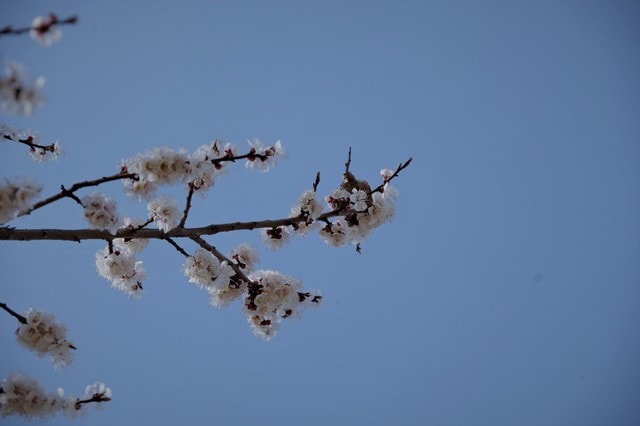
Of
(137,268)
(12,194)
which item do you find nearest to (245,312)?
(137,268)

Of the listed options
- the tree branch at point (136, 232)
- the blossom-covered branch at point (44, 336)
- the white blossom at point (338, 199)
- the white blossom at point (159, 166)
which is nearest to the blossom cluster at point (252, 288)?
the tree branch at point (136, 232)

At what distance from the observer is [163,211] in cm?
409

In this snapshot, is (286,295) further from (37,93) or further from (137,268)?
(37,93)

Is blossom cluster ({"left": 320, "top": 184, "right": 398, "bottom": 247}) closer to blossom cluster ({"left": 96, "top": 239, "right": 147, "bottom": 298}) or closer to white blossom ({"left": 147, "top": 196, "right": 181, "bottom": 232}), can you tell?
white blossom ({"left": 147, "top": 196, "right": 181, "bottom": 232})

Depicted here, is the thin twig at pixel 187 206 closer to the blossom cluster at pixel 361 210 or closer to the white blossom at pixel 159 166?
the white blossom at pixel 159 166

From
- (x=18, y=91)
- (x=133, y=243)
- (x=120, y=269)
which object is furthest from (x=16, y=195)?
(x=133, y=243)

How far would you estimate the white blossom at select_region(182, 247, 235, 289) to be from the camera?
15.1ft

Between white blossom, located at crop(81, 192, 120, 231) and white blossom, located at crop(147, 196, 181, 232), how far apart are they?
0.42m

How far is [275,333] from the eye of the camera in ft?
16.5

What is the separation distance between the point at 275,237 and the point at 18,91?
288 cm

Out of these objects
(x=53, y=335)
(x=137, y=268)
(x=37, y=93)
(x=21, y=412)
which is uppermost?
(x=137, y=268)

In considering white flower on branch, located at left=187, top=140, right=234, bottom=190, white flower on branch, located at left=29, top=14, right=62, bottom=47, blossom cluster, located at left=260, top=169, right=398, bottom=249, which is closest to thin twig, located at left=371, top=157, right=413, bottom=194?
blossom cluster, located at left=260, top=169, right=398, bottom=249

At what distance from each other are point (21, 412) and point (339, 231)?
10.7 feet

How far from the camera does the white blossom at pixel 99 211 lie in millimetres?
3656
